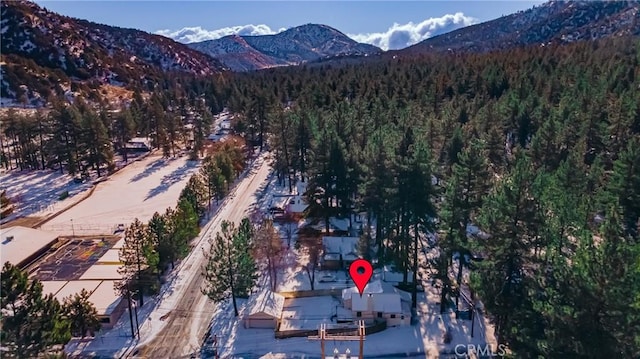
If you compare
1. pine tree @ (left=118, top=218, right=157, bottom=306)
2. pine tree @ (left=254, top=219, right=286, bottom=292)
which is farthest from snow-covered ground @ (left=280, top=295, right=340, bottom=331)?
pine tree @ (left=118, top=218, right=157, bottom=306)

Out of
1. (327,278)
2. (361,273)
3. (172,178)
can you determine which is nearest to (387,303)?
(361,273)

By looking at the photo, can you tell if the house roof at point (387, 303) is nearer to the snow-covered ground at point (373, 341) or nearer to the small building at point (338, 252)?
the snow-covered ground at point (373, 341)

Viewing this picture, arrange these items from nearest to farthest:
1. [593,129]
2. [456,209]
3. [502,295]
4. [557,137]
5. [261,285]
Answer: [502,295]
[456,209]
[261,285]
[557,137]
[593,129]

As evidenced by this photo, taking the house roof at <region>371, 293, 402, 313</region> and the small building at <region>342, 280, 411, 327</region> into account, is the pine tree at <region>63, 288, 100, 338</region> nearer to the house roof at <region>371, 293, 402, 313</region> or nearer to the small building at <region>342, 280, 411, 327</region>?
the small building at <region>342, 280, 411, 327</region>

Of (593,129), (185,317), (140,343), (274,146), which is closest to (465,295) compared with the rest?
(185,317)

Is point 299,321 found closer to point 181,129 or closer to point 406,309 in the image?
point 406,309

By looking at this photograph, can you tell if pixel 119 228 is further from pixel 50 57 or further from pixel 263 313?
pixel 50 57

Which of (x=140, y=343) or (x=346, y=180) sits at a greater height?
(x=346, y=180)
